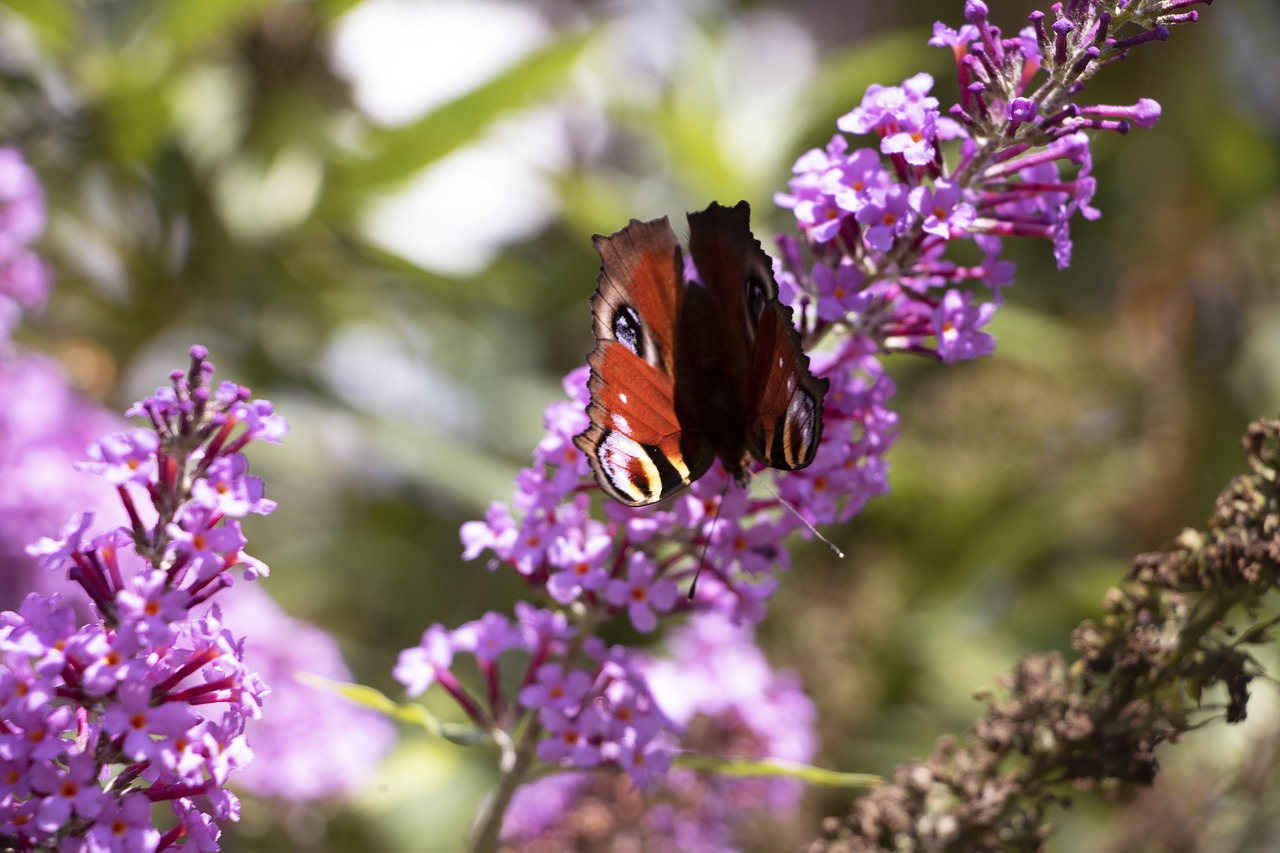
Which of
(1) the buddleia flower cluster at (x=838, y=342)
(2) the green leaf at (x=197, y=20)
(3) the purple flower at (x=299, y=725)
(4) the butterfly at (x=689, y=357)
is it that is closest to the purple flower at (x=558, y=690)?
(1) the buddleia flower cluster at (x=838, y=342)

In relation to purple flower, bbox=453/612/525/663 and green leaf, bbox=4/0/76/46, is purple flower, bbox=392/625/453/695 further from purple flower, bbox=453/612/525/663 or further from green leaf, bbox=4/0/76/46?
green leaf, bbox=4/0/76/46

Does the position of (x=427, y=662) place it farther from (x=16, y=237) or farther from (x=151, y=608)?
(x=16, y=237)

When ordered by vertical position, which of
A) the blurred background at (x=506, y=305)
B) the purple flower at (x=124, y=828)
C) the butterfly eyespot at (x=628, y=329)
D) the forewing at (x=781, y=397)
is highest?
the blurred background at (x=506, y=305)

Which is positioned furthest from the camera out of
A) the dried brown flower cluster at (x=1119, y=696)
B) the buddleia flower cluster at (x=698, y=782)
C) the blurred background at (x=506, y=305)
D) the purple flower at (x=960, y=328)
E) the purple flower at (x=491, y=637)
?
the blurred background at (x=506, y=305)

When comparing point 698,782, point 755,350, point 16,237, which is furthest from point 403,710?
point 16,237

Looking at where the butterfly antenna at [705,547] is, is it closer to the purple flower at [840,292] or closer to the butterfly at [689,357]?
the butterfly at [689,357]

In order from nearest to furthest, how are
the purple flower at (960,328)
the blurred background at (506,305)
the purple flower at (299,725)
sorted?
the purple flower at (960,328) → the purple flower at (299,725) → the blurred background at (506,305)

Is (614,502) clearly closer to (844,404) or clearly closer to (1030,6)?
(844,404)

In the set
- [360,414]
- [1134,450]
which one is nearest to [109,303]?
[360,414]
